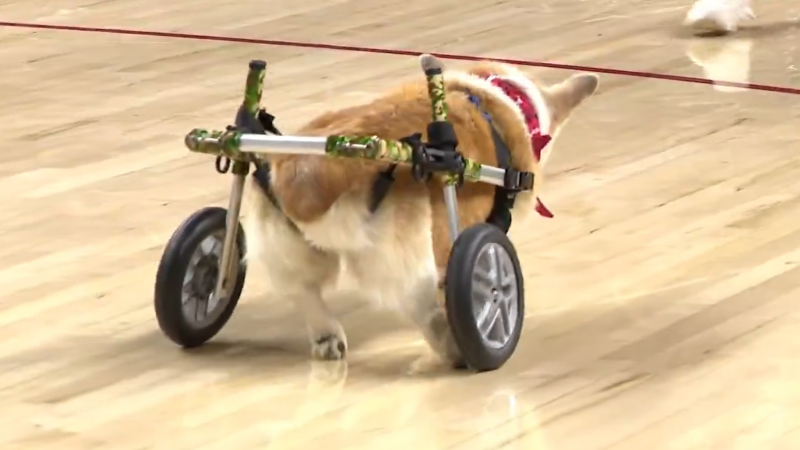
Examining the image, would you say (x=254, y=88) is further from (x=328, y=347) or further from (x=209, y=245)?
(x=328, y=347)

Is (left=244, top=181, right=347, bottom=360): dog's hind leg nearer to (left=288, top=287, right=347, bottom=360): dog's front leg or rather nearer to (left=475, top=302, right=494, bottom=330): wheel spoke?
(left=288, top=287, right=347, bottom=360): dog's front leg

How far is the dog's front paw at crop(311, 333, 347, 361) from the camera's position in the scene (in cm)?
210

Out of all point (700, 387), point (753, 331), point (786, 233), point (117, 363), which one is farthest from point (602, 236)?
point (117, 363)

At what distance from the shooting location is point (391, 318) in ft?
7.47

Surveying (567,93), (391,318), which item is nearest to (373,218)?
(391,318)

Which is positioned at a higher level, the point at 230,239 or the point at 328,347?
the point at 230,239

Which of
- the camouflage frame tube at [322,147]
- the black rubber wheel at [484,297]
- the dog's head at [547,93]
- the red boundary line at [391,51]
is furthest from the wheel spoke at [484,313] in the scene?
the red boundary line at [391,51]

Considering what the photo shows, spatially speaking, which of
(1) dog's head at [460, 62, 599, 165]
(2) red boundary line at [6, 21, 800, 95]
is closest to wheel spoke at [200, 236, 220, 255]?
(1) dog's head at [460, 62, 599, 165]

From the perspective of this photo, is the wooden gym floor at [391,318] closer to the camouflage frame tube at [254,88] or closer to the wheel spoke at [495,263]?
the wheel spoke at [495,263]

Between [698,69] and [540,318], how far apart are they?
1.71m

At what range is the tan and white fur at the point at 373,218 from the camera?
6.40 ft

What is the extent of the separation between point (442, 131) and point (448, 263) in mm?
164

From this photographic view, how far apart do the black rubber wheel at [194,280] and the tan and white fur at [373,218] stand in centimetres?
6

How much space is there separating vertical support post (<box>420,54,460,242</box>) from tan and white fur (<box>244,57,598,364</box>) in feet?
0.11
